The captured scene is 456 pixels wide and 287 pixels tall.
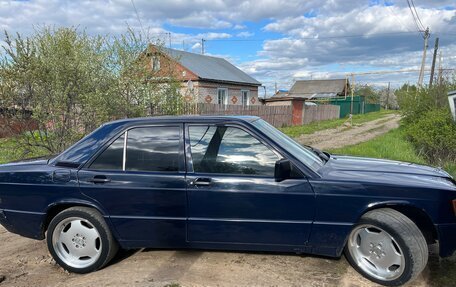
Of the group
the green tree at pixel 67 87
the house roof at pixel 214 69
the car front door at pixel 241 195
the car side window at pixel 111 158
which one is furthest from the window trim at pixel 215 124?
the house roof at pixel 214 69

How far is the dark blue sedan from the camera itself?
136 inches

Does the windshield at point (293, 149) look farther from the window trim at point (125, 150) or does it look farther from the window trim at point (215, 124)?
the window trim at point (125, 150)

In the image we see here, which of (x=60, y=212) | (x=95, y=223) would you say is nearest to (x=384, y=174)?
(x=95, y=223)

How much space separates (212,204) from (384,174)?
1677 millimetres

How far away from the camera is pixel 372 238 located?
3.53 meters

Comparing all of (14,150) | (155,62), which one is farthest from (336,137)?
(14,150)

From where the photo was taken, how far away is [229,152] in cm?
372

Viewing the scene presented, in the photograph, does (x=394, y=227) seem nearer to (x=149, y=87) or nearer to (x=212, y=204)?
(x=212, y=204)

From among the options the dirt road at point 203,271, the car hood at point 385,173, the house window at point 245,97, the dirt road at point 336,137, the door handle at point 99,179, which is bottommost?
the dirt road at point 336,137

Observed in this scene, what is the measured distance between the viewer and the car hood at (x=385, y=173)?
3510 millimetres

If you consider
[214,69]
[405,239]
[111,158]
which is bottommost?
[405,239]

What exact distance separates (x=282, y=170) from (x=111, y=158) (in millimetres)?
1727

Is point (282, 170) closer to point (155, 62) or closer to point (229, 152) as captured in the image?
point (229, 152)

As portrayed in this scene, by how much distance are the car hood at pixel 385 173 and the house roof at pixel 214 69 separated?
79.5 ft
